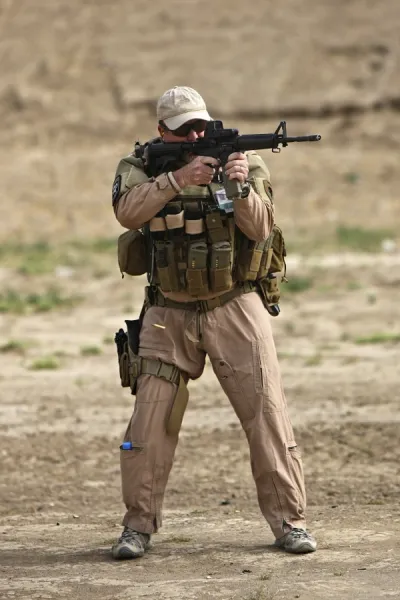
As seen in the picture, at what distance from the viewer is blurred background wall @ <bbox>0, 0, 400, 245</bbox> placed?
21.7 m

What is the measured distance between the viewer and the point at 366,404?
911 cm

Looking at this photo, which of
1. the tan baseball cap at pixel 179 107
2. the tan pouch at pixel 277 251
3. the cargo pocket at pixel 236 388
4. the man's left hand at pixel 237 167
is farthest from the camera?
the tan pouch at pixel 277 251

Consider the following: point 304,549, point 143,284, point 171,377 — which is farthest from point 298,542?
point 143,284

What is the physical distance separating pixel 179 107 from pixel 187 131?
119 millimetres

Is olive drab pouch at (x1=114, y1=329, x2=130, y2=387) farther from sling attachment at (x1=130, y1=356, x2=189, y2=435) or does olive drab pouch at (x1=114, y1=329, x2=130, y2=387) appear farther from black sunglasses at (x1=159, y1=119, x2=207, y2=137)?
black sunglasses at (x1=159, y1=119, x2=207, y2=137)

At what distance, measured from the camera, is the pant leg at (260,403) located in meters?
5.54

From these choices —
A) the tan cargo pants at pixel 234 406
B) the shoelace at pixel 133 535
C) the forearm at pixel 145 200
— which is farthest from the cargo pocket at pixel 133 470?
the forearm at pixel 145 200

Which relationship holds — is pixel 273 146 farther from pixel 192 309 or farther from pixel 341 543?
pixel 341 543

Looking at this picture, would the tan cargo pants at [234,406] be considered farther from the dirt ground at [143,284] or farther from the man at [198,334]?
the dirt ground at [143,284]

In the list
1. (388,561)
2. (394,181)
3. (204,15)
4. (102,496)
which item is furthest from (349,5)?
(388,561)

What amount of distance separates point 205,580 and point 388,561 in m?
0.77

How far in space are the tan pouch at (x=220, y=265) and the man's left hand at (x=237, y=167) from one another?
0.32 m

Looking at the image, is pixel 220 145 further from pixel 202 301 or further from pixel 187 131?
pixel 202 301

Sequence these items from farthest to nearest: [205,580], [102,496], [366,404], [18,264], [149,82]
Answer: [149,82] → [18,264] → [366,404] → [102,496] → [205,580]
